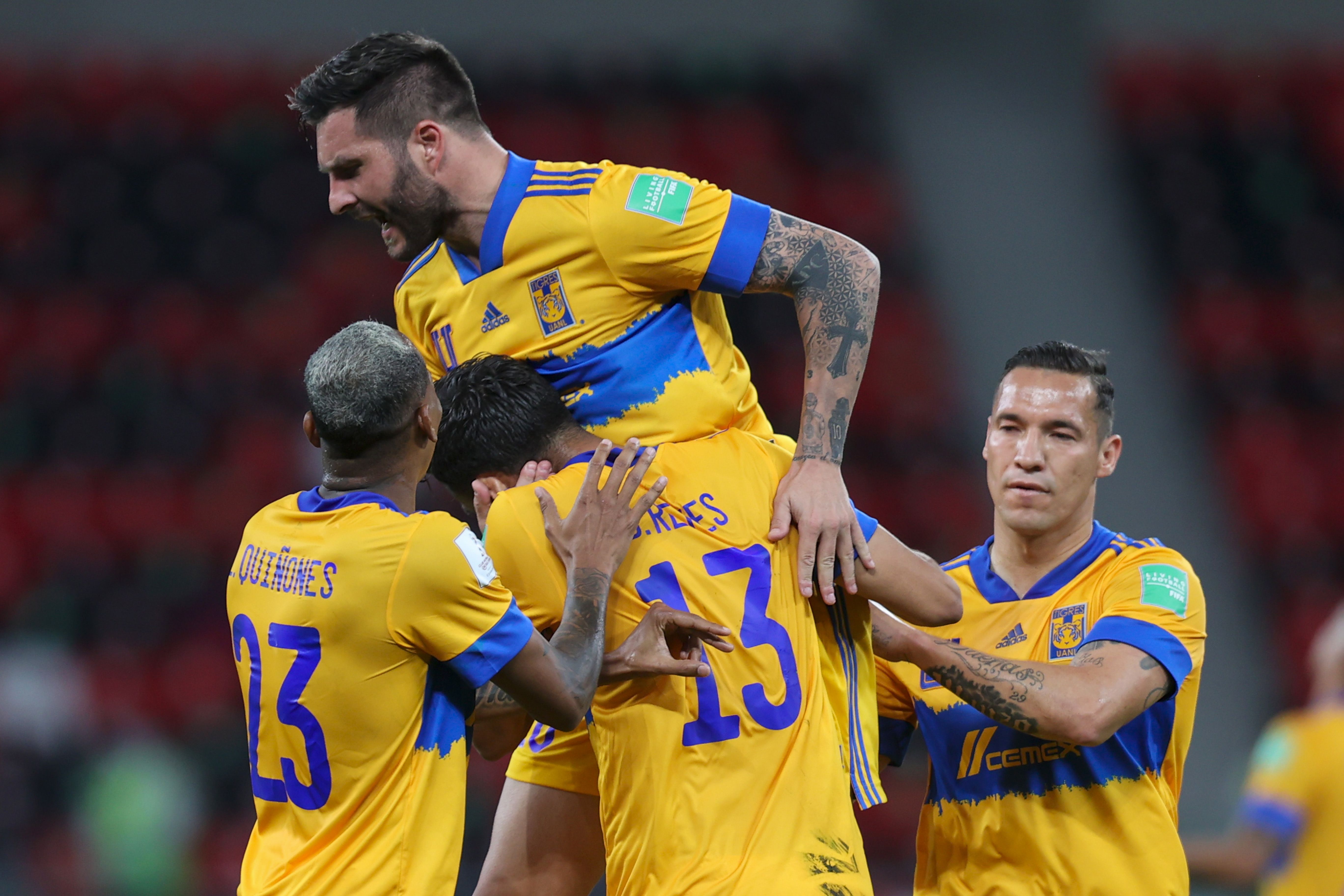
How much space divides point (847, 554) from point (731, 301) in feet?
27.3

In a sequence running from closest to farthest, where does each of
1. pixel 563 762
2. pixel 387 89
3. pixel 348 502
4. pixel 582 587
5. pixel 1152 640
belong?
pixel 348 502, pixel 582 587, pixel 387 89, pixel 1152 640, pixel 563 762

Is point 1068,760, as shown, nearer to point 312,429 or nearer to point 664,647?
point 664,647

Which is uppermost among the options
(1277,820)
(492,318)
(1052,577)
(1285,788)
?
(492,318)

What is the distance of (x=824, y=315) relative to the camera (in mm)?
3250

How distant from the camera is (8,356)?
10.7 metres

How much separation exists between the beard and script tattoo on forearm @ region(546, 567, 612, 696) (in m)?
0.90

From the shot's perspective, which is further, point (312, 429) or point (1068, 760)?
point (1068, 760)

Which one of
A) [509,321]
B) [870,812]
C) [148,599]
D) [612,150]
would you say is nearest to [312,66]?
[612,150]

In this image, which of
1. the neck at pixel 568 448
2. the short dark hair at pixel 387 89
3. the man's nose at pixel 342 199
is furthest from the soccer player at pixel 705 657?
the short dark hair at pixel 387 89

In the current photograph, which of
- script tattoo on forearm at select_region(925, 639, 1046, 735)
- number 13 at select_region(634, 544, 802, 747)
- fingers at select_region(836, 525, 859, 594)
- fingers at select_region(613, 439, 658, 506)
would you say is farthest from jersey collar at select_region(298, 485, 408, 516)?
script tattoo on forearm at select_region(925, 639, 1046, 735)

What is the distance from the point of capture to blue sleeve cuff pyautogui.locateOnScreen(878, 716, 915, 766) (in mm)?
3811

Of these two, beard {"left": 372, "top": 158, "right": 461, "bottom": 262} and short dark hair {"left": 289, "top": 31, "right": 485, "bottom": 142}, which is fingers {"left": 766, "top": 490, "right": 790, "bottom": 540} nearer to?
beard {"left": 372, "top": 158, "right": 461, "bottom": 262}

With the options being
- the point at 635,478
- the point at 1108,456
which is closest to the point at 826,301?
the point at 635,478

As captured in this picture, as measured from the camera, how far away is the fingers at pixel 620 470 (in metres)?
3.02
